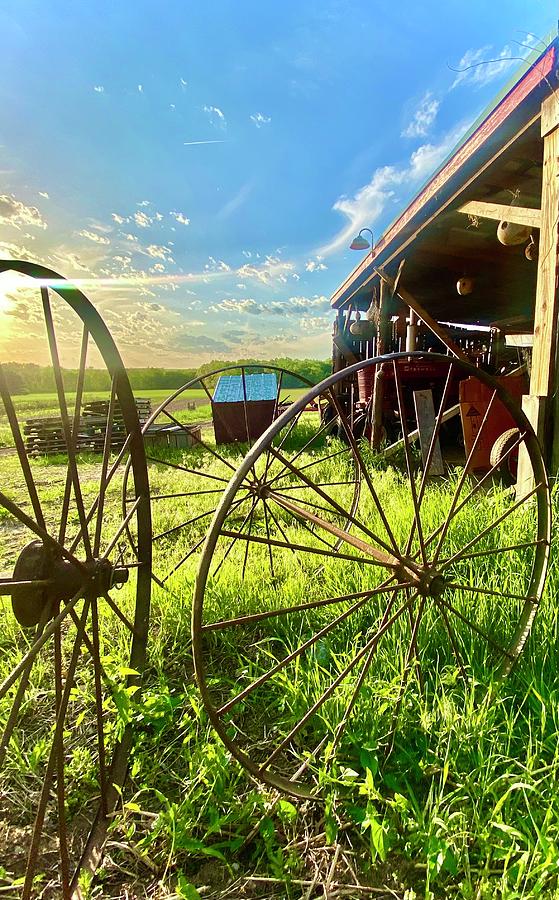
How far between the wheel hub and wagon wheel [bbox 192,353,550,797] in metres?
0.42

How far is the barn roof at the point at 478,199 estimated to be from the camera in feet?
8.73

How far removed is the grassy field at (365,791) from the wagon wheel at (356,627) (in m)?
0.02

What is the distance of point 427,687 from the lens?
161 centimetres

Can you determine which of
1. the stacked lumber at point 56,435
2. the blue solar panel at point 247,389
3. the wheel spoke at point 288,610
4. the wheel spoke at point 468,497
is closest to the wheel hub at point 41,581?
the wheel spoke at point 288,610

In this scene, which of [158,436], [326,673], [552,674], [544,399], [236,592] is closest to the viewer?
[552,674]

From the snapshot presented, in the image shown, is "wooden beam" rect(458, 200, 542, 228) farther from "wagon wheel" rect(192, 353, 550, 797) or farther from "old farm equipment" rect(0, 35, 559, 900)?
"wagon wheel" rect(192, 353, 550, 797)

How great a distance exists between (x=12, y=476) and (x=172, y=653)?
21.1 feet

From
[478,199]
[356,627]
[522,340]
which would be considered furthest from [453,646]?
[478,199]

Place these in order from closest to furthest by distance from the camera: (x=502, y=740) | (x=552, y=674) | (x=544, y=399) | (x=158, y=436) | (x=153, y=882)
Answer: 1. (x=153, y=882)
2. (x=502, y=740)
3. (x=552, y=674)
4. (x=544, y=399)
5. (x=158, y=436)

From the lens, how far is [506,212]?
309 cm

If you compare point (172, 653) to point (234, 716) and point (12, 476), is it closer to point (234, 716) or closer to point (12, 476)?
point (234, 716)

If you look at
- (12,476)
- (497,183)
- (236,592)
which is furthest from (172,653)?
(12,476)

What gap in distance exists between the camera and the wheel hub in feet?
3.68

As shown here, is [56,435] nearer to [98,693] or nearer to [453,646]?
[98,693]
